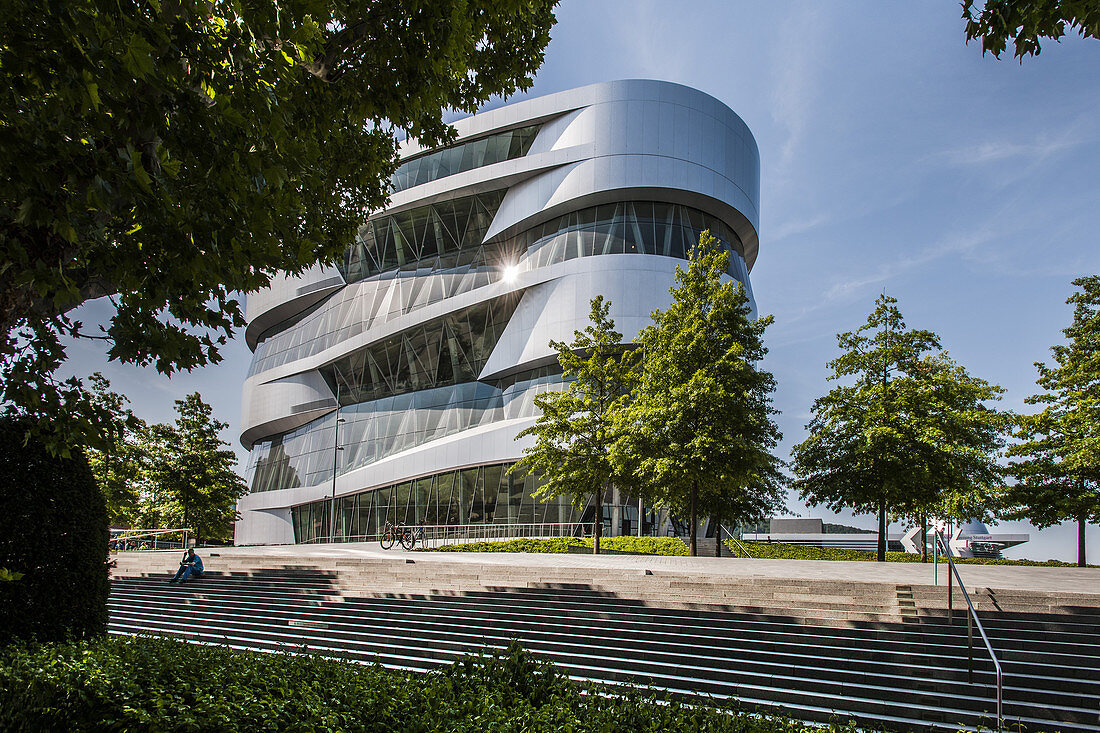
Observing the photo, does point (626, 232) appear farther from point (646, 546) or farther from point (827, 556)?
point (827, 556)

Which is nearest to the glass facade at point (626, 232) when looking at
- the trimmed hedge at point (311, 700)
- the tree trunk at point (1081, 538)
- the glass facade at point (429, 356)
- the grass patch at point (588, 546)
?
the glass facade at point (429, 356)

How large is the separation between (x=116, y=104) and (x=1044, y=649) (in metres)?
11.6

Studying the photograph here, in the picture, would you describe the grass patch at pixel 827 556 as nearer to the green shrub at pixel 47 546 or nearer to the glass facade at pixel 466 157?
the green shrub at pixel 47 546

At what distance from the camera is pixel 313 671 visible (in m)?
5.62

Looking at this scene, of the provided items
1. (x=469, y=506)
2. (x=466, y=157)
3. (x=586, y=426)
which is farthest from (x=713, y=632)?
(x=466, y=157)

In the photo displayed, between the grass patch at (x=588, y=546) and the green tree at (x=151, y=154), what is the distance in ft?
64.5

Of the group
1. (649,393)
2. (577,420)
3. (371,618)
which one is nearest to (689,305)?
(649,393)

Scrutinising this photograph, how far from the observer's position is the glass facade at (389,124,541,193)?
128ft

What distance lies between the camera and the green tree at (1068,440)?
2148cm

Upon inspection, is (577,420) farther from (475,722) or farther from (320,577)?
(475,722)

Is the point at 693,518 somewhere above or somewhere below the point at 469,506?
above

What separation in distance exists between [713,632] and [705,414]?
11224 mm

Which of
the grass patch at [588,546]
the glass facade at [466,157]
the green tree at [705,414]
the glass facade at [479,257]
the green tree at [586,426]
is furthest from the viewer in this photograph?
the glass facade at [466,157]

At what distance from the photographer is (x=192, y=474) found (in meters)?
37.5
